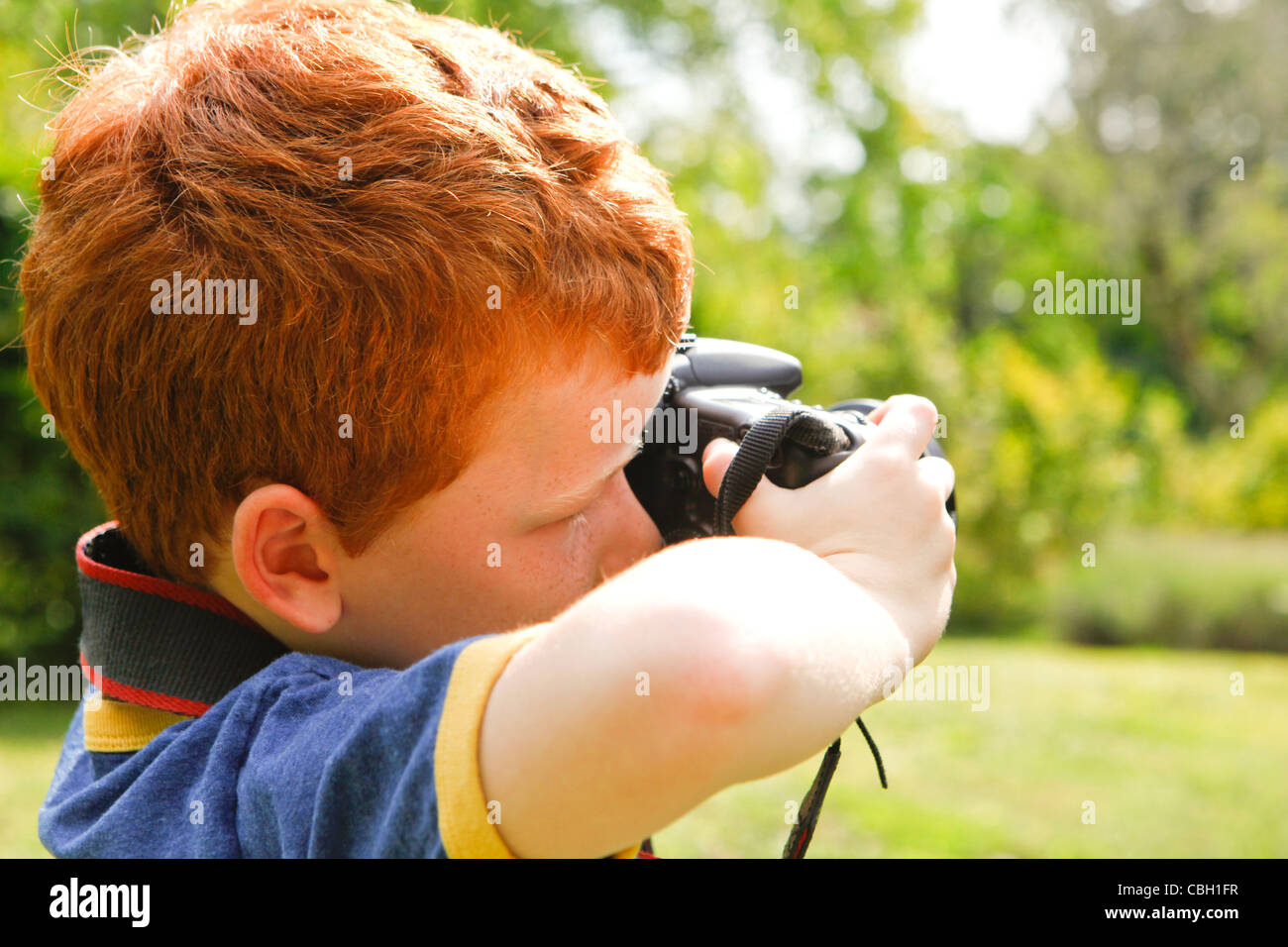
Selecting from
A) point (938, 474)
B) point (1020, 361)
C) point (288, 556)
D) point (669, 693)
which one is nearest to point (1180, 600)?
point (1020, 361)

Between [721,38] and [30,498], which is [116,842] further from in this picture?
[721,38]

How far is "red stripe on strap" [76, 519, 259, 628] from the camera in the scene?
1234mm

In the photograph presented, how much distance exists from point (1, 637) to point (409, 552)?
5935 millimetres

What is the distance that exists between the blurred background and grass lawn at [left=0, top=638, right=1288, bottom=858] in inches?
0.9

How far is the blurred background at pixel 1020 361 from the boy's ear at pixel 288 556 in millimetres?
564

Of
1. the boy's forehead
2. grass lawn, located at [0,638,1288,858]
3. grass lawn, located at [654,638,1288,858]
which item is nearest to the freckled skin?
the boy's forehead

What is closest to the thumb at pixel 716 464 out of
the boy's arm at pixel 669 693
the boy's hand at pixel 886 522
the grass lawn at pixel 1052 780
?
the boy's hand at pixel 886 522

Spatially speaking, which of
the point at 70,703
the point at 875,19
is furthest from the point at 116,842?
the point at 875,19

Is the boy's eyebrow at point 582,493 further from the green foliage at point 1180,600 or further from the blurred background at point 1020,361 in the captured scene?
the green foliage at point 1180,600

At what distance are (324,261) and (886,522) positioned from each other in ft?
2.03

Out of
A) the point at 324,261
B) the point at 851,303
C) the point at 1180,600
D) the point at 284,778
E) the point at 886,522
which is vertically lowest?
the point at 1180,600

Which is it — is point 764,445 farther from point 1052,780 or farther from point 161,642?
point 1052,780

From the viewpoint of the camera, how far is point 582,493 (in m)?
1.23

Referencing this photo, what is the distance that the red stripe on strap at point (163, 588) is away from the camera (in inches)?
48.6
